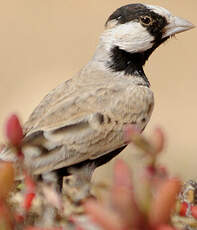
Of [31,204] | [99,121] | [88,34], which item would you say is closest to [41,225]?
[31,204]

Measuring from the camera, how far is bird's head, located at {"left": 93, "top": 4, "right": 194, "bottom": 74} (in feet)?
11.5

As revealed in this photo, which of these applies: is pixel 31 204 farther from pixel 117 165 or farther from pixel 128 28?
pixel 128 28

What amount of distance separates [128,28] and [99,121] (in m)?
0.87

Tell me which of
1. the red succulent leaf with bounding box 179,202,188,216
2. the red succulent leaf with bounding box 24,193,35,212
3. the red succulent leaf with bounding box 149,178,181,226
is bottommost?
the red succulent leaf with bounding box 179,202,188,216

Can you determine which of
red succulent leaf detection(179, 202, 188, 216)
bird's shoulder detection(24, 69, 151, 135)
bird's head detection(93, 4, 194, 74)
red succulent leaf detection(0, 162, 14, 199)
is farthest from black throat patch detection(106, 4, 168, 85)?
red succulent leaf detection(0, 162, 14, 199)

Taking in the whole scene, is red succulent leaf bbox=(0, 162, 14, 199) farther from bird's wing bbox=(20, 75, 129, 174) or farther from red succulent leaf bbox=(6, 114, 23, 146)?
bird's wing bbox=(20, 75, 129, 174)

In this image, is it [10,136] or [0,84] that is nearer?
[10,136]

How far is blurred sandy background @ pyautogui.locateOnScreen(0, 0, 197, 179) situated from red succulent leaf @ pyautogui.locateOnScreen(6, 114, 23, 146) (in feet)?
16.3

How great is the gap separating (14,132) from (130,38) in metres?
2.57

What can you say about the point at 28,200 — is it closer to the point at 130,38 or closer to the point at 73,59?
the point at 130,38

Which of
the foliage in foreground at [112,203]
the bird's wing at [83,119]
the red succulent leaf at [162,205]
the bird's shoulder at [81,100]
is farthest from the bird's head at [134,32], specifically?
the red succulent leaf at [162,205]

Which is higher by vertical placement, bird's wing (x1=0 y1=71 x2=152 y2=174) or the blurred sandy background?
bird's wing (x1=0 y1=71 x2=152 y2=174)

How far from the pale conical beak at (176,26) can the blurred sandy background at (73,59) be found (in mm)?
2493

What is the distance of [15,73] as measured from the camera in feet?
28.7
